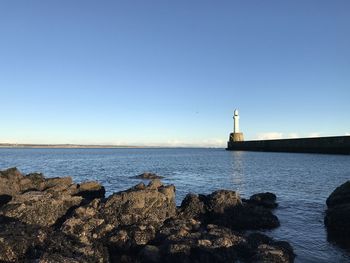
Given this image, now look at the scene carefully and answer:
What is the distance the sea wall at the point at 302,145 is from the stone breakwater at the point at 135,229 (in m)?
69.0

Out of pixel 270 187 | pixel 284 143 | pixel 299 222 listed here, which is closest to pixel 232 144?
pixel 284 143

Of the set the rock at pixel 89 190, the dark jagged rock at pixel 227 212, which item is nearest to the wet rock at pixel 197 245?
the dark jagged rock at pixel 227 212

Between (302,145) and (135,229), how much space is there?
9041 centimetres

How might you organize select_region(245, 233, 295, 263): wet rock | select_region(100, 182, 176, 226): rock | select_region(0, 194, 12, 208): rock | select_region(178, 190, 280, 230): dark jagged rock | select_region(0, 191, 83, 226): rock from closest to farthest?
select_region(245, 233, 295, 263): wet rock → select_region(0, 191, 83, 226): rock → select_region(100, 182, 176, 226): rock → select_region(178, 190, 280, 230): dark jagged rock → select_region(0, 194, 12, 208): rock

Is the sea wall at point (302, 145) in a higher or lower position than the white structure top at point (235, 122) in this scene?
lower

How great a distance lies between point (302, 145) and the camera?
317ft

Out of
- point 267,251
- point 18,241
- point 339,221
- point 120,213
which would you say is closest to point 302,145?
point 339,221

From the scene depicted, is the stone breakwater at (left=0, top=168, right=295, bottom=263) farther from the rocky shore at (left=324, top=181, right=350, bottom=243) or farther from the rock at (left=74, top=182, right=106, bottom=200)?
the rock at (left=74, top=182, right=106, bottom=200)

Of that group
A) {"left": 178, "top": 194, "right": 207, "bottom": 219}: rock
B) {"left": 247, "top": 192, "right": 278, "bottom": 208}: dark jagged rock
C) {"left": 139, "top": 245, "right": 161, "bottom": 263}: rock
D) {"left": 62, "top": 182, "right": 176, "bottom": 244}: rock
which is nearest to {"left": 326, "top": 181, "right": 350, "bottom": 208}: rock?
{"left": 247, "top": 192, "right": 278, "bottom": 208}: dark jagged rock

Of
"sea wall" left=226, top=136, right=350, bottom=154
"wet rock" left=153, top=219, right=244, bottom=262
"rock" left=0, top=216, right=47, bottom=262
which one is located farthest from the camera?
"sea wall" left=226, top=136, right=350, bottom=154

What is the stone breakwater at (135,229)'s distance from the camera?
1093 centimetres

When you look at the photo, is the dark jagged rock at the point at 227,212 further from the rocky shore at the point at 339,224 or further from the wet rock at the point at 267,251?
the wet rock at the point at 267,251

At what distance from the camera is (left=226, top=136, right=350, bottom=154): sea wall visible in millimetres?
80688

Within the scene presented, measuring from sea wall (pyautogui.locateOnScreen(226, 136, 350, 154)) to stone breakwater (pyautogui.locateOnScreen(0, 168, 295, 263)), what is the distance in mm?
69015
